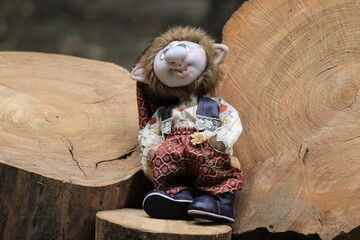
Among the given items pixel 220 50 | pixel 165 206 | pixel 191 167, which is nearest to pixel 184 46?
pixel 220 50

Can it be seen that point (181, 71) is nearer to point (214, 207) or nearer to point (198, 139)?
point (198, 139)

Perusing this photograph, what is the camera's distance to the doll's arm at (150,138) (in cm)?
219

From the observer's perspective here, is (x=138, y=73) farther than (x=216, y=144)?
Yes

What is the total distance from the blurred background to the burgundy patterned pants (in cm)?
297

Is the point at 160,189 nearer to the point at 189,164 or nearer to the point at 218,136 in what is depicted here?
the point at 189,164

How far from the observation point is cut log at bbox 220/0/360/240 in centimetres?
208

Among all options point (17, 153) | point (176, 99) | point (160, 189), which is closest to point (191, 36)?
point (176, 99)

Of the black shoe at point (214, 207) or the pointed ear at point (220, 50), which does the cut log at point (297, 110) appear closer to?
the black shoe at point (214, 207)

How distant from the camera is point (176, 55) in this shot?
2.13 meters

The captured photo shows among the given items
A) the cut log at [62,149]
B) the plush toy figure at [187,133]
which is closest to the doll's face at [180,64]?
the plush toy figure at [187,133]

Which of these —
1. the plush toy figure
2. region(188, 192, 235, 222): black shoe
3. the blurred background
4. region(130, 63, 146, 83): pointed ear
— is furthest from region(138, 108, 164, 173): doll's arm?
the blurred background

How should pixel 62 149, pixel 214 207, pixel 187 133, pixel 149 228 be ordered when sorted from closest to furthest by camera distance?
pixel 149 228
pixel 214 207
pixel 187 133
pixel 62 149

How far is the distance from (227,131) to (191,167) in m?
0.17

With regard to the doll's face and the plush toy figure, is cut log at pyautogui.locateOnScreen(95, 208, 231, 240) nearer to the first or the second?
the plush toy figure
